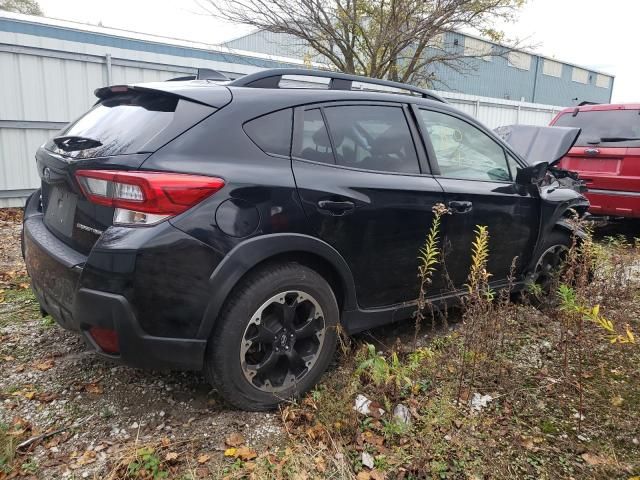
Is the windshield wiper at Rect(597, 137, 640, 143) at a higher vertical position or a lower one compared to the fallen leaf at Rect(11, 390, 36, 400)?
higher

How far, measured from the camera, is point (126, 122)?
2.53 metres

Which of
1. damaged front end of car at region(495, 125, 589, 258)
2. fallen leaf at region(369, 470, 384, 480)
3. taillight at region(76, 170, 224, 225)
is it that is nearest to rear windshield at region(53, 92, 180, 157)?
taillight at region(76, 170, 224, 225)

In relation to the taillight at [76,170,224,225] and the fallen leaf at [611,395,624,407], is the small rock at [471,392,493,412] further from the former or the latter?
the taillight at [76,170,224,225]

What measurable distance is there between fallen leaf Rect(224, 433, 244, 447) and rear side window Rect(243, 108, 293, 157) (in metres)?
1.45

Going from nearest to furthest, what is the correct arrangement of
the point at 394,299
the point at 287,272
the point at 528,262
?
the point at 287,272 < the point at 394,299 < the point at 528,262

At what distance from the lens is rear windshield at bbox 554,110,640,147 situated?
6.38 metres

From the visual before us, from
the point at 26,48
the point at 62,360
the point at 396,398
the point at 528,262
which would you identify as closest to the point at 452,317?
the point at 528,262

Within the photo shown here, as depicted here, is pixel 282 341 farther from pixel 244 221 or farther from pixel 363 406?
pixel 244 221

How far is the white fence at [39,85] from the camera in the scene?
721cm

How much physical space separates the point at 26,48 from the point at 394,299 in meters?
7.11

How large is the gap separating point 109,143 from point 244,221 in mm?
788

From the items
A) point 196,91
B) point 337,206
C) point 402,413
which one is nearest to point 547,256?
point 402,413

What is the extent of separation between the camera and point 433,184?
3178 millimetres

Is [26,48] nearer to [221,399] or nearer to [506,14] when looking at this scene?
[221,399]
